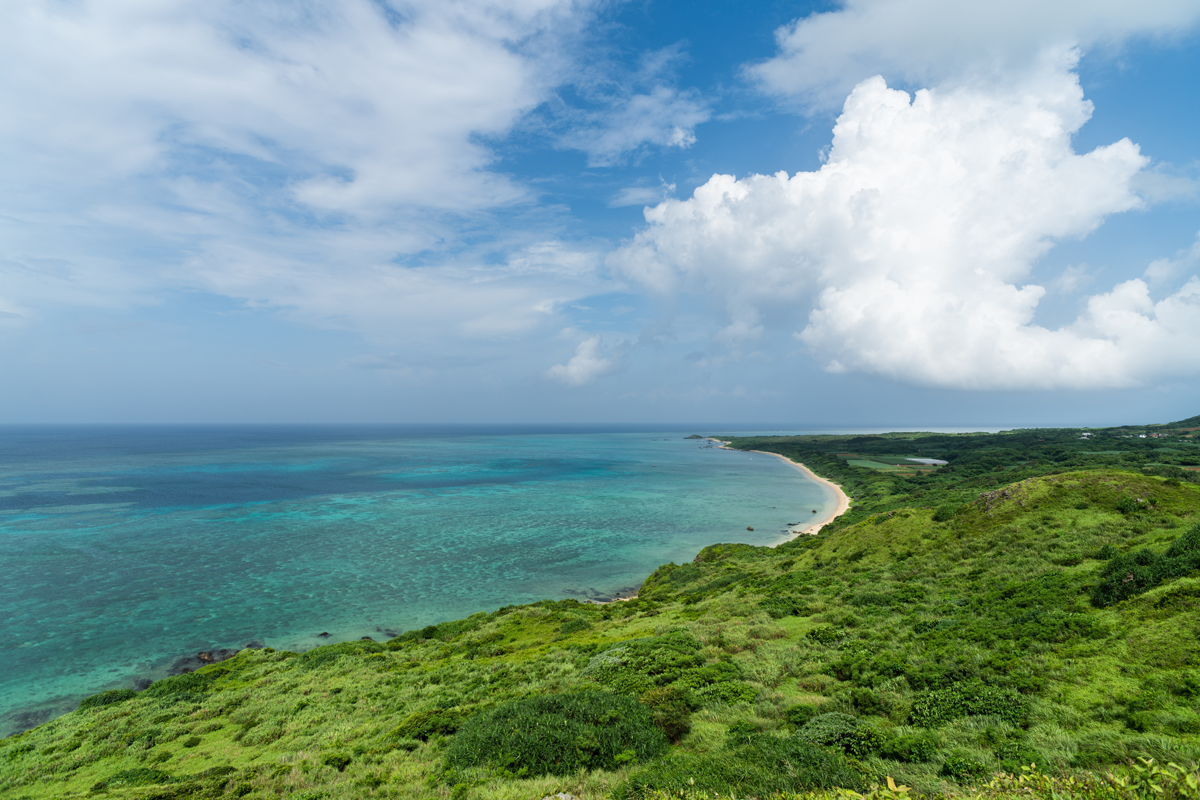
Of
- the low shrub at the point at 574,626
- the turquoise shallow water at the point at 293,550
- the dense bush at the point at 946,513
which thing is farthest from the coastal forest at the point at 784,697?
the turquoise shallow water at the point at 293,550

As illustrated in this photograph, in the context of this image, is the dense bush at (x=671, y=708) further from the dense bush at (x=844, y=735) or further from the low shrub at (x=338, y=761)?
the low shrub at (x=338, y=761)

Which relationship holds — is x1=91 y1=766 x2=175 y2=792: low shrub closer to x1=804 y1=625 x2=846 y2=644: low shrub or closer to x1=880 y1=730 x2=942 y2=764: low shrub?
x1=880 y1=730 x2=942 y2=764: low shrub

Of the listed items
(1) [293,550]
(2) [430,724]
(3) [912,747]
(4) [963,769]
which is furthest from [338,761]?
(1) [293,550]

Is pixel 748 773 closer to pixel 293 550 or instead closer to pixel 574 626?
pixel 574 626

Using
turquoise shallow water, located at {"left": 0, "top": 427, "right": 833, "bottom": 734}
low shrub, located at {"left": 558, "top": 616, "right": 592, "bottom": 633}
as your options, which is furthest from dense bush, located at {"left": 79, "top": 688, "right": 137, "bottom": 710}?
low shrub, located at {"left": 558, "top": 616, "right": 592, "bottom": 633}

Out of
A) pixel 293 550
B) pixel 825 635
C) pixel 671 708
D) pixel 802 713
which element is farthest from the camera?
pixel 293 550
